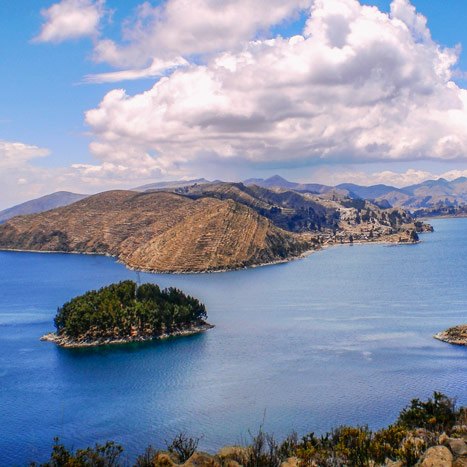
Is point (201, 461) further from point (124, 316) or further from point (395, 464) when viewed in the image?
point (124, 316)

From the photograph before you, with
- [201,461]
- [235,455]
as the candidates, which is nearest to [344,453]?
[235,455]

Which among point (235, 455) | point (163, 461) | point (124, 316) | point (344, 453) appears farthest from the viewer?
point (124, 316)

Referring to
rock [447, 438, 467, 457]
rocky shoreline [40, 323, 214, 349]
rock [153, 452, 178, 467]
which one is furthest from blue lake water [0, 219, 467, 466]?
rock [447, 438, 467, 457]

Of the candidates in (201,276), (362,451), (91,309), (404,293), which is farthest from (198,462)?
(201,276)

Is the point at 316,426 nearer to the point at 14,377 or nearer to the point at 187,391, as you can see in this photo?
the point at 187,391

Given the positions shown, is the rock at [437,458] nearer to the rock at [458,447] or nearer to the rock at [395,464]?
the rock at [458,447]
